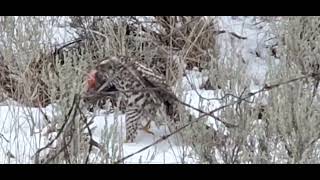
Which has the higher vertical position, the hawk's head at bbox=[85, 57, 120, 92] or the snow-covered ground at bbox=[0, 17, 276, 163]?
the hawk's head at bbox=[85, 57, 120, 92]

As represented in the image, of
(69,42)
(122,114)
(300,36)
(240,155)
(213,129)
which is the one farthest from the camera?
(69,42)

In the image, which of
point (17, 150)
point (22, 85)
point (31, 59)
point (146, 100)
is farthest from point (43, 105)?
point (17, 150)

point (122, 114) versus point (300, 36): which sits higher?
point (300, 36)

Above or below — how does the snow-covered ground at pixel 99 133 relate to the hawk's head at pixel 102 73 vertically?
below

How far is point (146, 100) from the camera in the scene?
9.34 feet

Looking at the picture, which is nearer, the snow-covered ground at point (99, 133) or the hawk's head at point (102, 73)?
the snow-covered ground at point (99, 133)

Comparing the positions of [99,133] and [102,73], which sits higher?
[102,73]

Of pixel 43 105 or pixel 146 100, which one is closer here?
pixel 146 100

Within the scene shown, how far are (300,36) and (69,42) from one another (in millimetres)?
1491

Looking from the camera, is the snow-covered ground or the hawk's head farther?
the hawk's head

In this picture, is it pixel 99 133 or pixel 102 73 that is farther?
pixel 102 73

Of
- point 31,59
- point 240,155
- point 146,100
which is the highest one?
point 31,59
